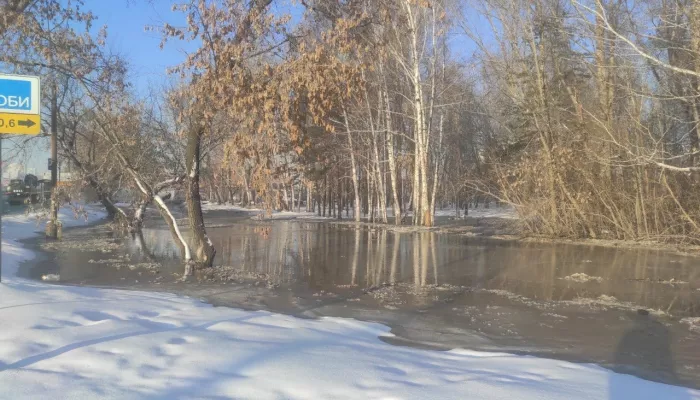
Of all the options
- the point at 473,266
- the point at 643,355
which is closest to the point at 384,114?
the point at 473,266

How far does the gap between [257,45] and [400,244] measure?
1158 cm

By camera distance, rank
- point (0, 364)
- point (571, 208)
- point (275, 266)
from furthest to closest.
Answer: point (571, 208), point (275, 266), point (0, 364)

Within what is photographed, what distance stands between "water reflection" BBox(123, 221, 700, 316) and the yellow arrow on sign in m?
6.26

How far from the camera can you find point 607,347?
7383 mm

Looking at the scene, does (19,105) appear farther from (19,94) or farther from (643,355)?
(643,355)

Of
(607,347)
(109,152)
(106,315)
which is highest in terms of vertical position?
(109,152)

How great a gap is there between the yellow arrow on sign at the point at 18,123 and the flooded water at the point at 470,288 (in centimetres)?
431

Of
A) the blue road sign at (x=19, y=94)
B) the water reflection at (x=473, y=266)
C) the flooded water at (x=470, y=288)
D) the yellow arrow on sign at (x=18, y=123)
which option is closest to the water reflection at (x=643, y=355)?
the flooded water at (x=470, y=288)

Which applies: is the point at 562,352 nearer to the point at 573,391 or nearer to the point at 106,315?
the point at 573,391

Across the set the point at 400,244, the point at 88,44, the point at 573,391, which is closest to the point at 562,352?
the point at 573,391

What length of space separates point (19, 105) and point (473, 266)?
11.6 metres

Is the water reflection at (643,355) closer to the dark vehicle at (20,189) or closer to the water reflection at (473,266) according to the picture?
the water reflection at (473,266)

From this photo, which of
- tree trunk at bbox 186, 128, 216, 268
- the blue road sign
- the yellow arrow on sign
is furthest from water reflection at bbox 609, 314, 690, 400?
tree trunk at bbox 186, 128, 216, 268

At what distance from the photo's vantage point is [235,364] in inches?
200
